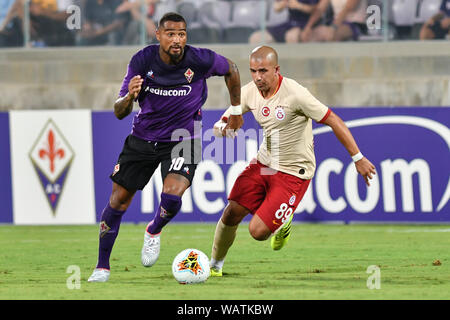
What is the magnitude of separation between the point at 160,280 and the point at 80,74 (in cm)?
880

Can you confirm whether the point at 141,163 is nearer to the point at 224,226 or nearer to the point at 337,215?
the point at 224,226

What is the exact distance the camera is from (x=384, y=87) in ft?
51.6

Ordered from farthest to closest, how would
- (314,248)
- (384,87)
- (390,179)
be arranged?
(384,87) < (390,179) < (314,248)

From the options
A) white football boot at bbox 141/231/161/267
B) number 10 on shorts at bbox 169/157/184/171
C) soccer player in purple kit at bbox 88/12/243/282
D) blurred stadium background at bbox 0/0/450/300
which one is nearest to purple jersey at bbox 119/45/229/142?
soccer player in purple kit at bbox 88/12/243/282

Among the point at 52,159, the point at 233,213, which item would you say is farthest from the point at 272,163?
the point at 52,159

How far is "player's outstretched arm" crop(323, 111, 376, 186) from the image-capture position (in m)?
8.00

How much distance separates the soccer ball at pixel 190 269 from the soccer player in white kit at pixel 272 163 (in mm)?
667

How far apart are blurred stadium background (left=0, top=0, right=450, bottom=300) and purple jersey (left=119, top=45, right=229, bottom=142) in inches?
198

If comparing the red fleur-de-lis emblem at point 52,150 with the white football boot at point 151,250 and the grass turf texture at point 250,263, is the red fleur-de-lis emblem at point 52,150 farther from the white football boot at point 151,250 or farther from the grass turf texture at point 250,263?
the white football boot at point 151,250

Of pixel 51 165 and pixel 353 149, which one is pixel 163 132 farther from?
pixel 51 165

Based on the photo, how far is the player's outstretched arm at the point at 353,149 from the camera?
800 cm

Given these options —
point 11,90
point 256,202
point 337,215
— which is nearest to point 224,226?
point 256,202

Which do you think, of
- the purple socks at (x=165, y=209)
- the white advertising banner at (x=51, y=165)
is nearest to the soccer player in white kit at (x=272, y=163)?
the purple socks at (x=165, y=209)
